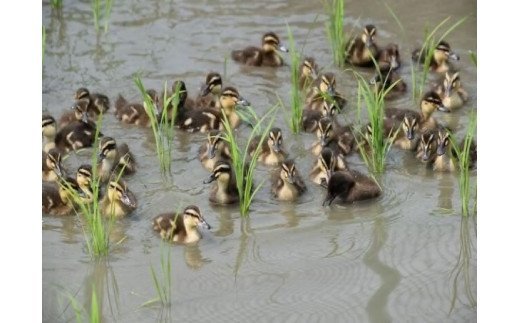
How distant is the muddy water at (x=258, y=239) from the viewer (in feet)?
12.0

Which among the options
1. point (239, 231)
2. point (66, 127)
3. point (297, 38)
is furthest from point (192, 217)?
point (297, 38)

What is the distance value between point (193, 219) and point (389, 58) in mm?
2370

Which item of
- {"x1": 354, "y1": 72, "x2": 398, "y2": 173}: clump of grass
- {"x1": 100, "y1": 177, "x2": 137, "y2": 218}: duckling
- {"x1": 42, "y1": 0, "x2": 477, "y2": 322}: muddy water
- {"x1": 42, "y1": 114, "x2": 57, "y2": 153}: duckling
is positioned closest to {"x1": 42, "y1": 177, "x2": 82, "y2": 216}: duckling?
{"x1": 42, "y1": 0, "x2": 477, "y2": 322}: muddy water

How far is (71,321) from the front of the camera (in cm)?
354

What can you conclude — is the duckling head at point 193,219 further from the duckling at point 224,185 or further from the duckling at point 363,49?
the duckling at point 363,49

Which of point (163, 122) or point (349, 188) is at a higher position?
point (163, 122)

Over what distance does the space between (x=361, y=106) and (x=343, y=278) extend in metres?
1.98

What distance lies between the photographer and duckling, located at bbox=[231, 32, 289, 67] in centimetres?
618

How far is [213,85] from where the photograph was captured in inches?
225

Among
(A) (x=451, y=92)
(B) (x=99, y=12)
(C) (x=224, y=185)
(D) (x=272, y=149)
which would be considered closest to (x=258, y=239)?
(C) (x=224, y=185)

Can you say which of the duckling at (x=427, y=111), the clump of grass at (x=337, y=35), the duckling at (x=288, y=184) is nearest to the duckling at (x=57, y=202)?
the duckling at (x=288, y=184)

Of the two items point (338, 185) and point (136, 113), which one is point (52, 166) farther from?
point (338, 185)

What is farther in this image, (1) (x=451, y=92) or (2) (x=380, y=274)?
(1) (x=451, y=92)

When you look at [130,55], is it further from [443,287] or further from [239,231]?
[443,287]
